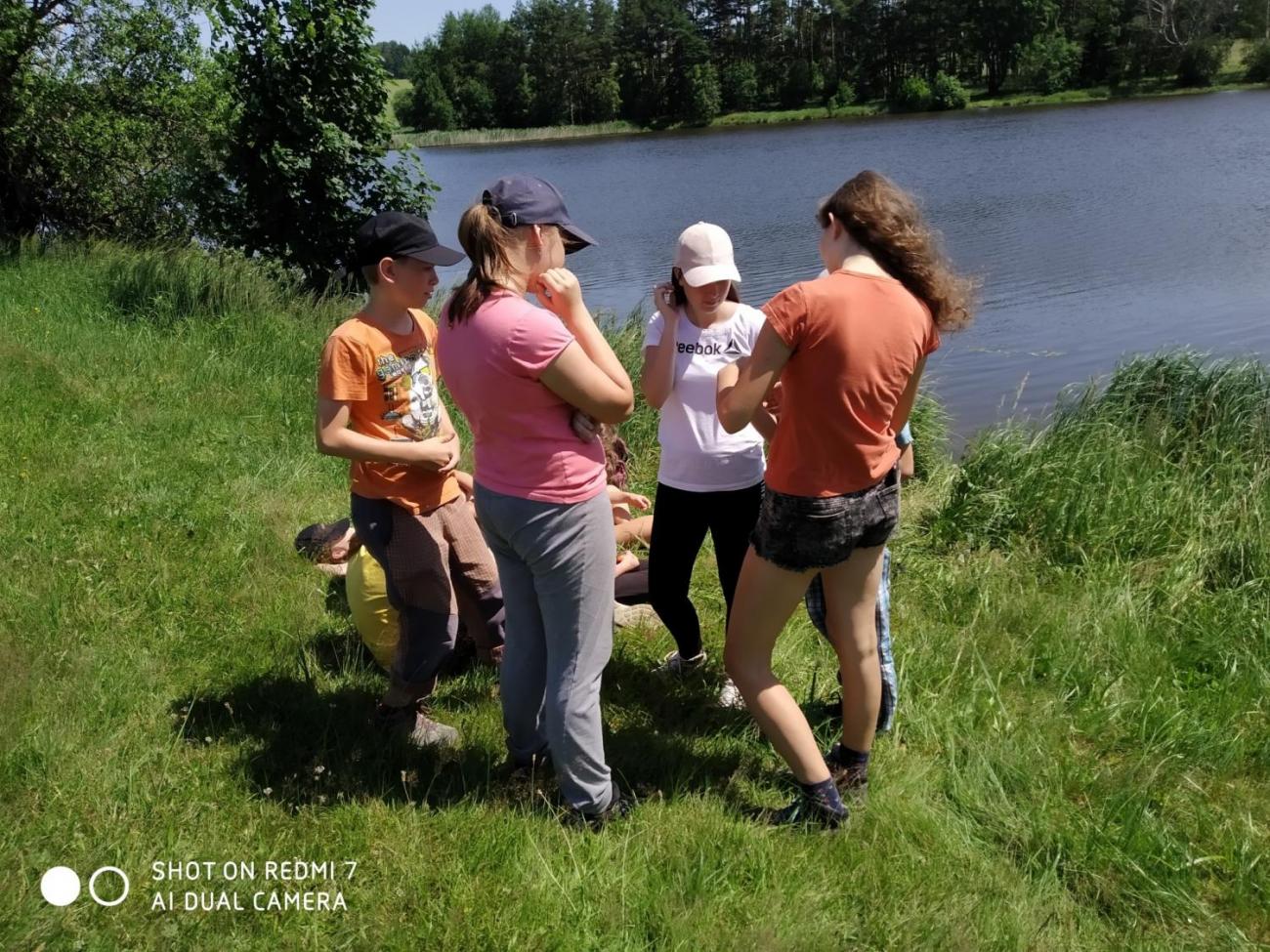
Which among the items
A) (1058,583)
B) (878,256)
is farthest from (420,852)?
(1058,583)

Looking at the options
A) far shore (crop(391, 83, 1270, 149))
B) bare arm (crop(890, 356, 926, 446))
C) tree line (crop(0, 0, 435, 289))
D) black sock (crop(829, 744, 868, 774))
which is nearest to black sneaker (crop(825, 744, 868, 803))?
black sock (crop(829, 744, 868, 774))

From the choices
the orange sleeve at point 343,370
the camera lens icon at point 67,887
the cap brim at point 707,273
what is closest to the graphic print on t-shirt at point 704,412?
the cap brim at point 707,273

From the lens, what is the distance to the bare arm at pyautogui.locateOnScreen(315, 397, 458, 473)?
2811 millimetres

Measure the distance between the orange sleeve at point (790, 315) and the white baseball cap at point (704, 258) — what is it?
0.56 meters

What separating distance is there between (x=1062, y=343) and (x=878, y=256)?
30.4ft

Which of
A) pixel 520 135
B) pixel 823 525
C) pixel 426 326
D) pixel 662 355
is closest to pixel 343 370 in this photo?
pixel 426 326

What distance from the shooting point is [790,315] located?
232 cm

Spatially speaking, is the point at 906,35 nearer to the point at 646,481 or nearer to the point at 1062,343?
the point at 1062,343

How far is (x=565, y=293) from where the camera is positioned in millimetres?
2416

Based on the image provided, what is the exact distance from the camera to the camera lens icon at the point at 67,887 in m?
2.26

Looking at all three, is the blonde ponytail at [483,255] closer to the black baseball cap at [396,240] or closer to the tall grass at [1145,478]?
the black baseball cap at [396,240]

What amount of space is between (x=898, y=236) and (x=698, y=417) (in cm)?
92

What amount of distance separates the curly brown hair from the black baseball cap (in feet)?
3.57

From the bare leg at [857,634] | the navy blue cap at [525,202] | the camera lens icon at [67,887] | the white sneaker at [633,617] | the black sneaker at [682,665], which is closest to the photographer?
the camera lens icon at [67,887]
